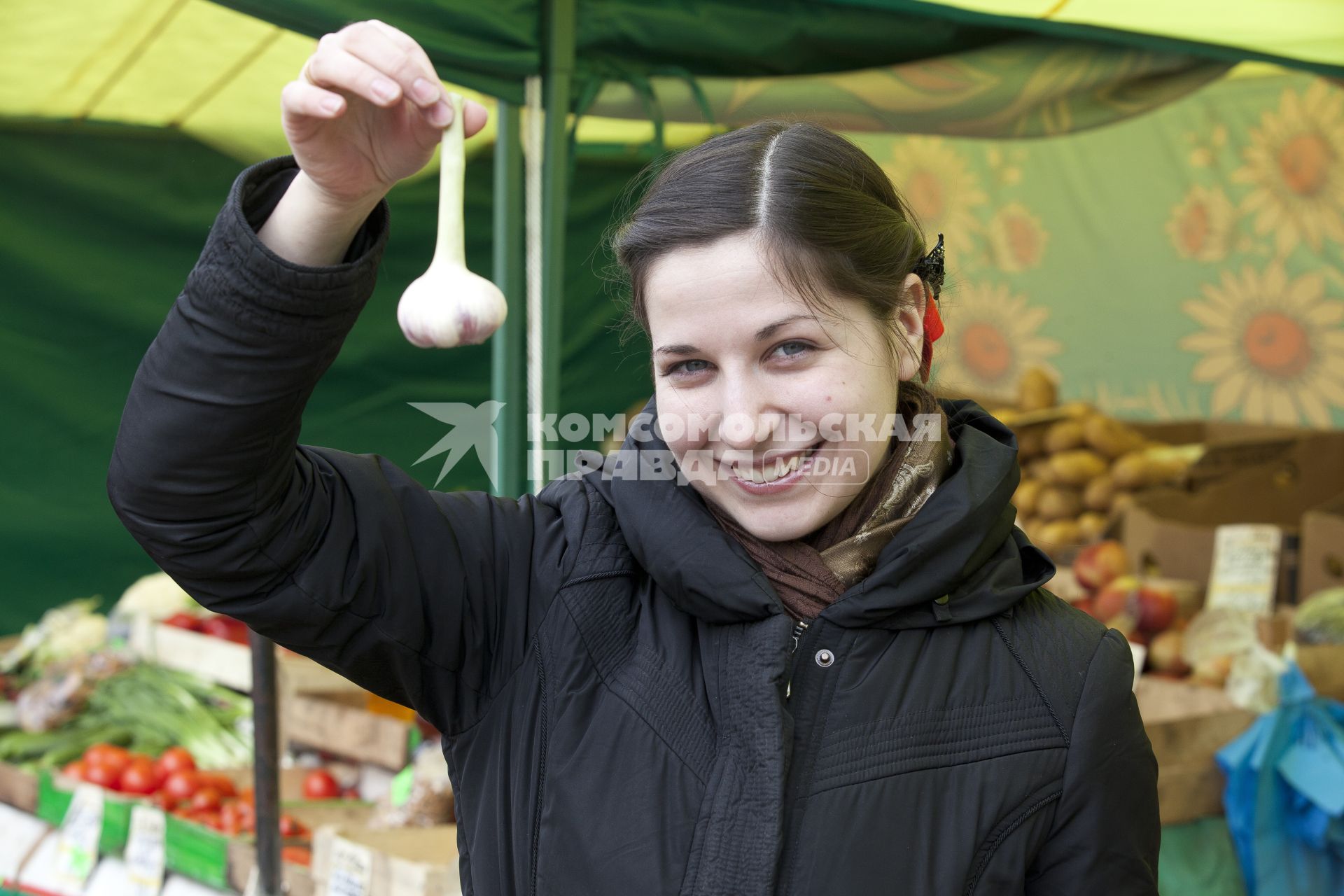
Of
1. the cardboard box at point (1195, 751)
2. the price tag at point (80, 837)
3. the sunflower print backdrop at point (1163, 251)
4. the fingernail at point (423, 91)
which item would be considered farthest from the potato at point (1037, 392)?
the fingernail at point (423, 91)

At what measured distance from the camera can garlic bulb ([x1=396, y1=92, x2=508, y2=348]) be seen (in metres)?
0.88

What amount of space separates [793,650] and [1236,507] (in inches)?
131

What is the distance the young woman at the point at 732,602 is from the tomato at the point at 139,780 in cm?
210

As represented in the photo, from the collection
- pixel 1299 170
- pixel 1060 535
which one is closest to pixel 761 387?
pixel 1060 535

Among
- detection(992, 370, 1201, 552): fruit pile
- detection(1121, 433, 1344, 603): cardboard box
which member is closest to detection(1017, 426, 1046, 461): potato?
detection(992, 370, 1201, 552): fruit pile

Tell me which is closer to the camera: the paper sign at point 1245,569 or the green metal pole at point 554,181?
the green metal pole at point 554,181

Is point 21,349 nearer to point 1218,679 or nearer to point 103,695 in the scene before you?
point 103,695

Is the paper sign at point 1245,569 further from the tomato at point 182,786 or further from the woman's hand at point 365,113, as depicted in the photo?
the woman's hand at point 365,113

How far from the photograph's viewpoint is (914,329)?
4.10 feet

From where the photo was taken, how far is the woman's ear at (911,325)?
1.22 metres

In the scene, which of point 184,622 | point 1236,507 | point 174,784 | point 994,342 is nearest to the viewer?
point 174,784

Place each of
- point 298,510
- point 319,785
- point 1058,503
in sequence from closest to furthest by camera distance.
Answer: point 298,510 < point 319,785 < point 1058,503

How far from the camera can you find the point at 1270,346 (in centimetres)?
440

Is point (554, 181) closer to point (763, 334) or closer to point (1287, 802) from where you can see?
point (763, 334)
